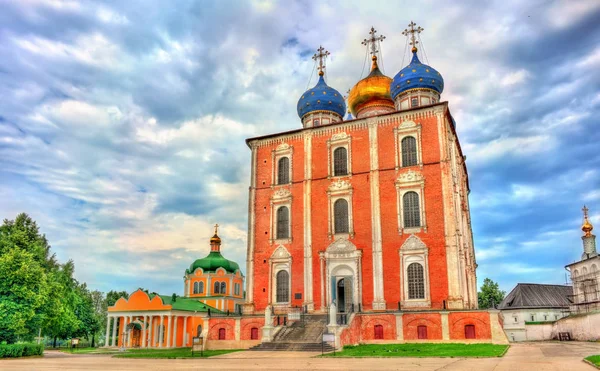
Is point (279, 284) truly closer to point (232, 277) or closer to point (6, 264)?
point (6, 264)

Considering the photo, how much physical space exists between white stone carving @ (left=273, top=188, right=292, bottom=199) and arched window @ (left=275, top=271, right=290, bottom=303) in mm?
5348

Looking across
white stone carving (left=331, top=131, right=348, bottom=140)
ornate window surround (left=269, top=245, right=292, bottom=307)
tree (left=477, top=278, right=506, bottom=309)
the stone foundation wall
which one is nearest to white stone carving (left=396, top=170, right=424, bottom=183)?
white stone carving (left=331, top=131, right=348, bottom=140)

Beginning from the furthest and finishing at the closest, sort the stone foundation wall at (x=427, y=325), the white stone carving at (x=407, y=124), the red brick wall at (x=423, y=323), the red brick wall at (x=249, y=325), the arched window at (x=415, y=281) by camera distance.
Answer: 1. the white stone carving at (x=407, y=124)
2. the red brick wall at (x=249, y=325)
3. the arched window at (x=415, y=281)
4. the red brick wall at (x=423, y=323)
5. the stone foundation wall at (x=427, y=325)

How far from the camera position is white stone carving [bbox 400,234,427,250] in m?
30.4

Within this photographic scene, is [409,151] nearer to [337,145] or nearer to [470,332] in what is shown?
[337,145]

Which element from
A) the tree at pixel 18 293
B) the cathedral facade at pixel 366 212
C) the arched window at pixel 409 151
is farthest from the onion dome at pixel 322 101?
the tree at pixel 18 293

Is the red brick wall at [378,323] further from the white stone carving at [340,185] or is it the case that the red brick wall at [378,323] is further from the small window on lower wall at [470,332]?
the white stone carving at [340,185]

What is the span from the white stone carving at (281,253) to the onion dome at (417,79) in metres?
13.8

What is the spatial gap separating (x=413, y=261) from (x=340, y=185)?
7.07m

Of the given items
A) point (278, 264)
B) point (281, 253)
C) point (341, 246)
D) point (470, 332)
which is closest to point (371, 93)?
point (341, 246)

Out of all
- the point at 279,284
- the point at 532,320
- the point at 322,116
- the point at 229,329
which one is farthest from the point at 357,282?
the point at 532,320

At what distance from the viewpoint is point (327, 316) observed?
96.8ft

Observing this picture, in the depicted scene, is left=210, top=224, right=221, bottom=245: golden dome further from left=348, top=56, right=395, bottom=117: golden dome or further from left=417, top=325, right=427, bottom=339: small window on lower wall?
left=417, top=325, right=427, bottom=339: small window on lower wall

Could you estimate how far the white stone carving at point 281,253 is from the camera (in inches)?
1335
